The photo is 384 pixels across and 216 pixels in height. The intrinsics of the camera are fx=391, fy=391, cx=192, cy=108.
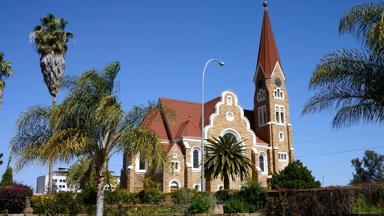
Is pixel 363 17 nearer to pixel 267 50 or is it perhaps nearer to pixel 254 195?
pixel 254 195

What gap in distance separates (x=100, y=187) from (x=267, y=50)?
160 feet

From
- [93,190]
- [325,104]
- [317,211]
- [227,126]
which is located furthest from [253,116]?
[325,104]

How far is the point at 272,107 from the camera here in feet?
186

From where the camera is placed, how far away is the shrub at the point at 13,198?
2022 centimetres

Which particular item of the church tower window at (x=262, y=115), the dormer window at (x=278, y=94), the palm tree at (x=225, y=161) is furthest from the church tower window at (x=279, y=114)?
the palm tree at (x=225, y=161)

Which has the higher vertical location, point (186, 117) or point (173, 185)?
point (186, 117)

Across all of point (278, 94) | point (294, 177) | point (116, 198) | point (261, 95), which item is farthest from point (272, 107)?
point (116, 198)

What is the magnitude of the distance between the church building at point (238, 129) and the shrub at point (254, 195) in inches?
718

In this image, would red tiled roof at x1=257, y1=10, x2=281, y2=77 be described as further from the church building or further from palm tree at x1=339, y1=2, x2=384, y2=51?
palm tree at x1=339, y1=2, x2=384, y2=51

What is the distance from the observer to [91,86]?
1695cm

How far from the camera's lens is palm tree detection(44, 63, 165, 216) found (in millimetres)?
15916

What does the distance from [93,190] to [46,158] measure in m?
11.7

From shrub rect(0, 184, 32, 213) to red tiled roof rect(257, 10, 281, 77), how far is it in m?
43.5

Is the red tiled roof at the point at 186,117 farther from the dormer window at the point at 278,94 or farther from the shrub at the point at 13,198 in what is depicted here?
the shrub at the point at 13,198
